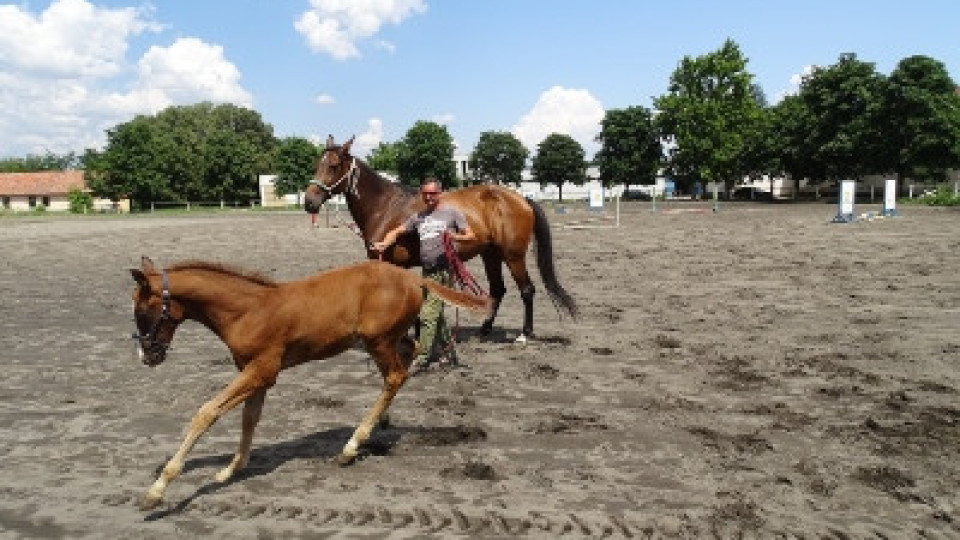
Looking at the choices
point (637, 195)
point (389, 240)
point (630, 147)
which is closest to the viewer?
point (389, 240)

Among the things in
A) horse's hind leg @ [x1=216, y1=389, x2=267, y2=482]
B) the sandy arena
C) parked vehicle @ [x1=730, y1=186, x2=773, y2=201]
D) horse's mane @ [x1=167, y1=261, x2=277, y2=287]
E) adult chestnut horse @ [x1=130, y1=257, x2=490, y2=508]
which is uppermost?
parked vehicle @ [x1=730, y1=186, x2=773, y2=201]

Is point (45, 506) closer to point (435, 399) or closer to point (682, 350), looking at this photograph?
point (435, 399)

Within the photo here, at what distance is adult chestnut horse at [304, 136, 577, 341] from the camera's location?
9.63 metres

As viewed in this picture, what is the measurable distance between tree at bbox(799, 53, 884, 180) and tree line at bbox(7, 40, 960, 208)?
100 mm

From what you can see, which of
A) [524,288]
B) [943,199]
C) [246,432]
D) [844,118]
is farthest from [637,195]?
[246,432]

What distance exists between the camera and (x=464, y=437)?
6.51 m

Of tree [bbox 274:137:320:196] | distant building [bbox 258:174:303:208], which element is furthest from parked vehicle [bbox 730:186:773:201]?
distant building [bbox 258:174:303:208]

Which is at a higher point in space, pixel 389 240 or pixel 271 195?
pixel 271 195

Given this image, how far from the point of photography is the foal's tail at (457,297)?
635cm

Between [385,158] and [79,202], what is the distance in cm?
5519

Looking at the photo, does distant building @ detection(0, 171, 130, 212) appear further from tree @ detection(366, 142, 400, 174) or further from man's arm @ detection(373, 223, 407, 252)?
man's arm @ detection(373, 223, 407, 252)

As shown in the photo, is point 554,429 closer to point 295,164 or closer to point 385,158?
point 295,164

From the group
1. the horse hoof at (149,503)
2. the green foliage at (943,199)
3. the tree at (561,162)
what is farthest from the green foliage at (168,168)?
the horse hoof at (149,503)

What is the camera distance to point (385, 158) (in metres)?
121
